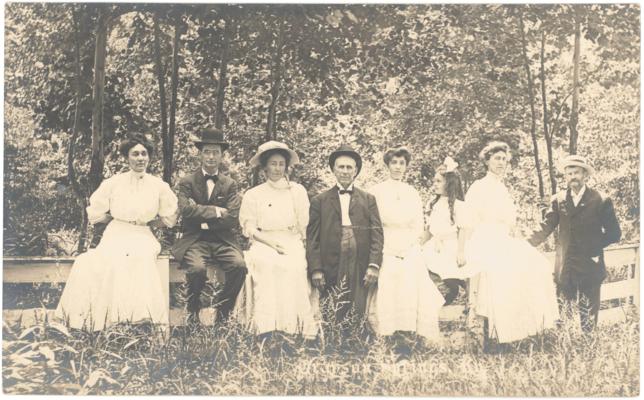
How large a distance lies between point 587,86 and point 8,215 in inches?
223

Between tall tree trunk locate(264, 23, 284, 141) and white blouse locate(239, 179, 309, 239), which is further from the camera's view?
tall tree trunk locate(264, 23, 284, 141)

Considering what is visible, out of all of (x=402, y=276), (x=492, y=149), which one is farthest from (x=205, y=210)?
(x=492, y=149)

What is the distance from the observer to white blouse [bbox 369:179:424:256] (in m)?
7.41

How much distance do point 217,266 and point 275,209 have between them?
0.74 meters

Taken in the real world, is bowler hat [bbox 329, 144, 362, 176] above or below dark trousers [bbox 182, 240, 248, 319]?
above

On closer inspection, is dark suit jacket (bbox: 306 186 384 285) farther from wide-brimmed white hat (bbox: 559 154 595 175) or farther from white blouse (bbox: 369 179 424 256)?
wide-brimmed white hat (bbox: 559 154 595 175)

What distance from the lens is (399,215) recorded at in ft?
24.4

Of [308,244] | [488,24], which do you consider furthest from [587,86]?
Result: [308,244]

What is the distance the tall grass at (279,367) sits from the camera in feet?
24.2

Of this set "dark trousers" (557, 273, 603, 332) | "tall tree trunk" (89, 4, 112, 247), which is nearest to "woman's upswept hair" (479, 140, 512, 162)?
"dark trousers" (557, 273, 603, 332)

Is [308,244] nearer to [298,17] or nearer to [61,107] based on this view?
[298,17]

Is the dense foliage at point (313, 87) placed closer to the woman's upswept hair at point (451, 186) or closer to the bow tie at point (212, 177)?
the woman's upswept hair at point (451, 186)

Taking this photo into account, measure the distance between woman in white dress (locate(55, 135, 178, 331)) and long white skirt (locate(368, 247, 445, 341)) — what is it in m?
1.97

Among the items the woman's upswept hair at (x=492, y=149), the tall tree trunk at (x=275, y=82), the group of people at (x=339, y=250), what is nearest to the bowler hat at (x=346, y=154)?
the group of people at (x=339, y=250)
